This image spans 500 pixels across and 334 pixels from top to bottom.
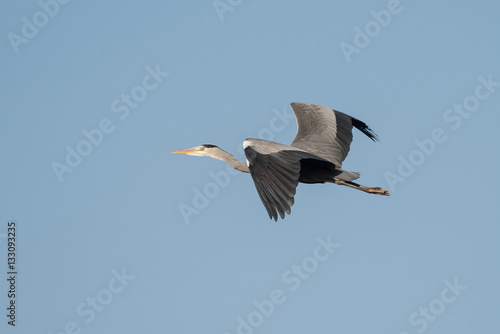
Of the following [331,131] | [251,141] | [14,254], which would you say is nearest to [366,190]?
[331,131]

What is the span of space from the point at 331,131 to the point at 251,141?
3.28 m

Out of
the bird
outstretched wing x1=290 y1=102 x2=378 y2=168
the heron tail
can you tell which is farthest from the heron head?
the heron tail

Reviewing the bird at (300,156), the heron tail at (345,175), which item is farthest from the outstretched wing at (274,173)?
the heron tail at (345,175)

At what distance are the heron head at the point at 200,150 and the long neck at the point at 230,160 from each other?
0.59ft

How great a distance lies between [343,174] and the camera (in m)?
13.6

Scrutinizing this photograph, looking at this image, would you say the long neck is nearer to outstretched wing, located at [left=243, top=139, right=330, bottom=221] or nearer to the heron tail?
the heron tail

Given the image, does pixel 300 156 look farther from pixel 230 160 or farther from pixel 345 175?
pixel 230 160

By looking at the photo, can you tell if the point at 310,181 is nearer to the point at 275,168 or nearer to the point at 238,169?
the point at 238,169

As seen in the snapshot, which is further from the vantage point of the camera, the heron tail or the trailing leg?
the trailing leg

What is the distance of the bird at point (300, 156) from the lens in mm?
11180

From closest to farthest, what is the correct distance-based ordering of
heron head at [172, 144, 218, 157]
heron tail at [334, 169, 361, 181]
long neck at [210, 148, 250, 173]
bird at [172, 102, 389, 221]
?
bird at [172, 102, 389, 221]
heron tail at [334, 169, 361, 181]
long neck at [210, 148, 250, 173]
heron head at [172, 144, 218, 157]

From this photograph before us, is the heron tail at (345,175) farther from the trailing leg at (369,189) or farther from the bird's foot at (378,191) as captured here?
the bird's foot at (378,191)

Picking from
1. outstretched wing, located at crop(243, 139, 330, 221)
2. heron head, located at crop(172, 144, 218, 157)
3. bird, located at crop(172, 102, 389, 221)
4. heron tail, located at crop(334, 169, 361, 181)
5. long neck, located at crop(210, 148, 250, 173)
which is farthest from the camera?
heron head, located at crop(172, 144, 218, 157)

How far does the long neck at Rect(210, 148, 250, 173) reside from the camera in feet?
48.2
